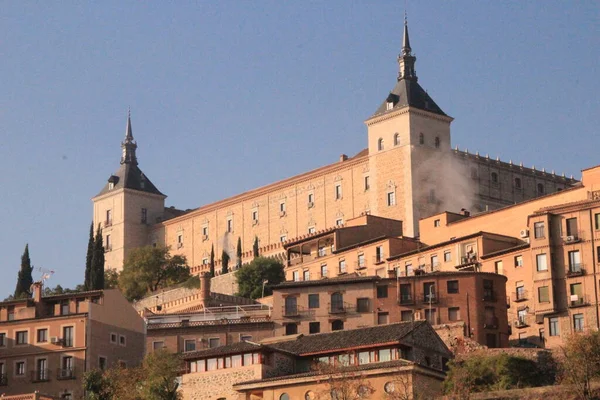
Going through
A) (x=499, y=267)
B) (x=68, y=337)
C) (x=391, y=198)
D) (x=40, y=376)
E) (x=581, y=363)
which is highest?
(x=391, y=198)

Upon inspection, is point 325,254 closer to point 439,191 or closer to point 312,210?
point 439,191

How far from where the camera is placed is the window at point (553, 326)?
3155 inches

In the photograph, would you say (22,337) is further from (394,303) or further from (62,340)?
(394,303)

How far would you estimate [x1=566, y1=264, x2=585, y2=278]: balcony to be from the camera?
265 feet

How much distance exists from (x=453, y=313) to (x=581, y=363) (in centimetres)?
1628

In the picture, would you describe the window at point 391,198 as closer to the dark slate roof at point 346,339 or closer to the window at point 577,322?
the window at point 577,322

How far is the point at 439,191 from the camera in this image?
122 meters

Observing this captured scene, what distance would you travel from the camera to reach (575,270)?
81000 millimetres

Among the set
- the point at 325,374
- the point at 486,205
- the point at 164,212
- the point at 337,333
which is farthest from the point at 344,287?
the point at 164,212

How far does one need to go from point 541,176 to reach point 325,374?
73.9 m

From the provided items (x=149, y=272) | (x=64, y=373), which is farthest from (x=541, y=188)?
(x=64, y=373)

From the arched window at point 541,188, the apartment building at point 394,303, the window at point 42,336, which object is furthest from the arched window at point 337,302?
the arched window at point 541,188

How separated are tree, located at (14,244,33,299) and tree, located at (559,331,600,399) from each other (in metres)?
54.0

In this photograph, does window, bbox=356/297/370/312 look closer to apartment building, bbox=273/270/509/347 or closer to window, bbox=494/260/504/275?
apartment building, bbox=273/270/509/347
